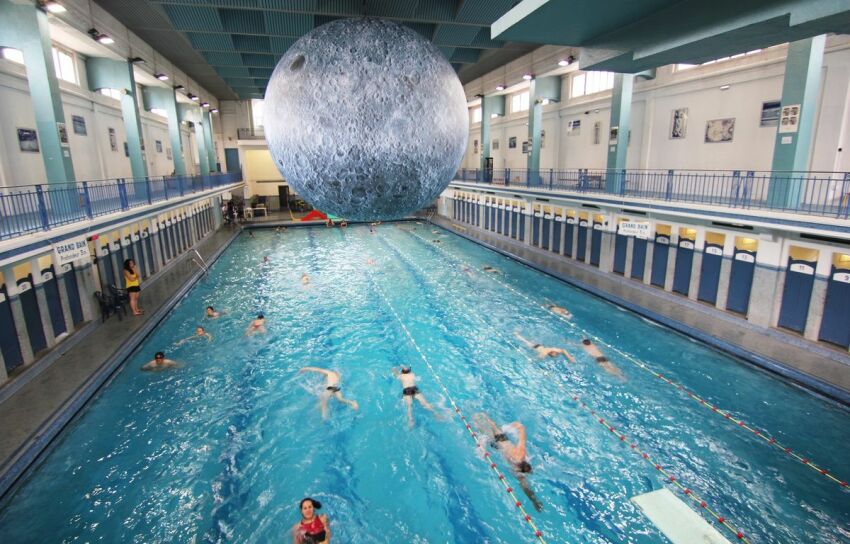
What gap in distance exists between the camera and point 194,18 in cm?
1045

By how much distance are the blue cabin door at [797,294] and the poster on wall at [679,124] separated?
677 cm

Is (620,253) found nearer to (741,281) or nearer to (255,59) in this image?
(741,281)

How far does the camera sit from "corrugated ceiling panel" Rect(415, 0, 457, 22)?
3.01 meters

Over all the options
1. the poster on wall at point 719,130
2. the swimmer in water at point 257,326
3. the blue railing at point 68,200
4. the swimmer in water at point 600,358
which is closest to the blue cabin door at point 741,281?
the swimmer in water at point 600,358

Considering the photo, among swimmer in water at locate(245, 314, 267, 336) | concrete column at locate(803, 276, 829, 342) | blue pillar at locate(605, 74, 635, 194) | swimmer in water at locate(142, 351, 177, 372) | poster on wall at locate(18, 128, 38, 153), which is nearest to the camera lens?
swimmer in water at locate(142, 351, 177, 372)

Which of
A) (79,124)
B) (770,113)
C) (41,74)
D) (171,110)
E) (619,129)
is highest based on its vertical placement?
(171,110)

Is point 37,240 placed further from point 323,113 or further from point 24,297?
point 323,113

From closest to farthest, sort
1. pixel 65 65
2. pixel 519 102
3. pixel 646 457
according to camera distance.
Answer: pixel 646 457 → pixel 65 65 → pixel 519 102

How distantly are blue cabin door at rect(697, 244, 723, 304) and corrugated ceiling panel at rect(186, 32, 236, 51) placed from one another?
13.9 metres

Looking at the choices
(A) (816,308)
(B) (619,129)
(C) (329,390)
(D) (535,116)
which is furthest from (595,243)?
(C) (329,390)

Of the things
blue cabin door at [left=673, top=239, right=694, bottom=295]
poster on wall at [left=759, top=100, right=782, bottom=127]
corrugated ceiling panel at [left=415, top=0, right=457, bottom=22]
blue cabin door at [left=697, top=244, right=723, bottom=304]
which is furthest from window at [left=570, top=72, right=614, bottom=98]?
corrugated ceiling panel at [left=415, top=0, right=457, bottom=22]

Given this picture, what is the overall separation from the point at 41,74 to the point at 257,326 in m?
6.88

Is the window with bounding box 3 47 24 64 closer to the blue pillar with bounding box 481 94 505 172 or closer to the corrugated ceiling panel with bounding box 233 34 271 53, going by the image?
the corrugated ceiling panel with bounding box 233 34 271 53

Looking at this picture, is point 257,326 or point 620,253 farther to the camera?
point 620,253
